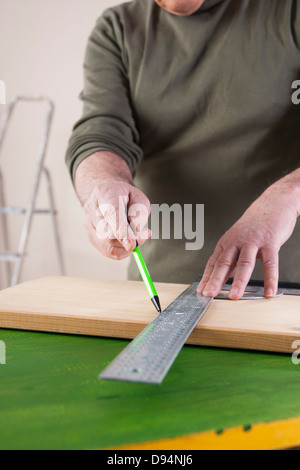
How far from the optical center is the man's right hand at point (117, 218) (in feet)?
2.86

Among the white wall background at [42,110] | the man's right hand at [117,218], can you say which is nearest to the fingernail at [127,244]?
the man's right hand at [117,218]

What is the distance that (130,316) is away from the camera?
78cm

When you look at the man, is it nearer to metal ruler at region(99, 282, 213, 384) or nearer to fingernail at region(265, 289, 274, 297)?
fingernail at region(265, 289, 274, 297)

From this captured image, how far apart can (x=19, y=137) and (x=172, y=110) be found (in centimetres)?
192

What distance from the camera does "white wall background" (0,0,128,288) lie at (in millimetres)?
2781

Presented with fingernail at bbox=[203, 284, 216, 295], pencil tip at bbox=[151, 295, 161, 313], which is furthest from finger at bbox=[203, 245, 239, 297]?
pencil tip at bbox=[151, 295, 161, 313]

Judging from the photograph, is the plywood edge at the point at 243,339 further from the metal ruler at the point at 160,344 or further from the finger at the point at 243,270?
the finger at the point at 243,270

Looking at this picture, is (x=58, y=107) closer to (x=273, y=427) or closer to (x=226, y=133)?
(x=226, y=133)

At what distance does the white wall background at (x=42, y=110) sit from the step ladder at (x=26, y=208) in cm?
6

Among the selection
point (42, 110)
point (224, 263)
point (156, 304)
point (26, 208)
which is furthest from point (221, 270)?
point (42, 110)

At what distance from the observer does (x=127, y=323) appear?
2.44 feet

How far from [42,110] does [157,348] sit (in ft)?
8.50

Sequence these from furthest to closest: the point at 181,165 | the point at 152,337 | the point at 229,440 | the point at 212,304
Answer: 1. the point at 181,165
2. the point at 212,304
3. the point at 152,337
4. the point at 229,440

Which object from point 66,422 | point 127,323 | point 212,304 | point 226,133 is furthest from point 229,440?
point 226,133
